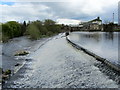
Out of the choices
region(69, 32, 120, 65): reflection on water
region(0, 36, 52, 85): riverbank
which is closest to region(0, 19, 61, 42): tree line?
region(0, 36, 52, 85): riverbank

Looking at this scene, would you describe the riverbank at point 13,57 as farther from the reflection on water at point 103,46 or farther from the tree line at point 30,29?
the tree line at point 30,29

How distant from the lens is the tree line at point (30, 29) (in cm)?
7991

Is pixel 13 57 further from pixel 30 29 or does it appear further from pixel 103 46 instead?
pixel 30 29

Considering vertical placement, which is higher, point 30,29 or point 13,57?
point 30,29

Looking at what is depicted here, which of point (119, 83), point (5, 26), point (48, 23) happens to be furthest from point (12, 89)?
point (48, 23)

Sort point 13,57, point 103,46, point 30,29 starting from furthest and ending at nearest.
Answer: point 30,29 < point 103,46 < point 13,57

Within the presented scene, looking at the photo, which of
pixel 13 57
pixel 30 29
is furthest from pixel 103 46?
pixel 30 29

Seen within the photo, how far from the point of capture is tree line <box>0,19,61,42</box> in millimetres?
79912

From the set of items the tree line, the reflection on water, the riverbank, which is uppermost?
the tree line

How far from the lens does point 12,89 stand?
48.5ft

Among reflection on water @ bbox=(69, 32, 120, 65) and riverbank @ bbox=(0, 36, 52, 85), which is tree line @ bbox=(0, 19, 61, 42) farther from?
reflection on water @ bbox=(69, 32, 120, 65)

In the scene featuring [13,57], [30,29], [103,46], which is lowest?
[13,57]

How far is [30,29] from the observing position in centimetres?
8638

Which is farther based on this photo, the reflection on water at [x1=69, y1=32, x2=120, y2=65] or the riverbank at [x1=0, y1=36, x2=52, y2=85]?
the reflection on water at [x1=69, y1=32, x2=120, y2=65]
